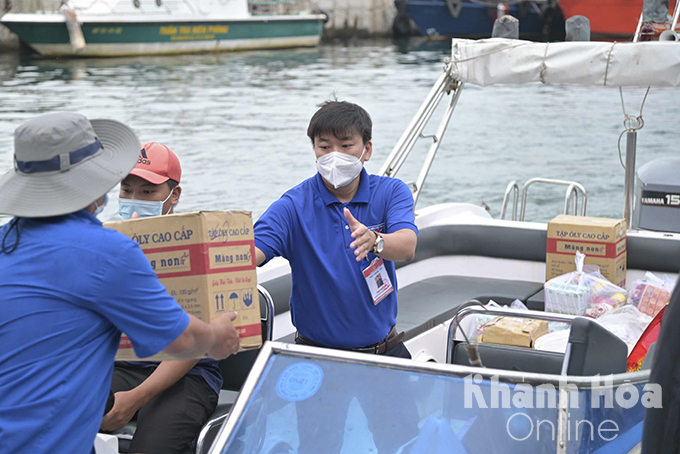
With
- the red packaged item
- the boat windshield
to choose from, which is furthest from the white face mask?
the red packaged item

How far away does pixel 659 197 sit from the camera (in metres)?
5.22

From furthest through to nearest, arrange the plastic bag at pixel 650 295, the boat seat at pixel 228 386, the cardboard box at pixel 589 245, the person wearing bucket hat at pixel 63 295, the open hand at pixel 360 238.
Result: the cardboard box at pixel 589 245 → the plastic bag at pixel 650 295 → the boat seat at pixel 228 386 → the open hand at pixel 360 238 → the person wearing bucket hat at pixel 63 295


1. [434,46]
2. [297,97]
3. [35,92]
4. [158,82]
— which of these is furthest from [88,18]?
A: [434,46]

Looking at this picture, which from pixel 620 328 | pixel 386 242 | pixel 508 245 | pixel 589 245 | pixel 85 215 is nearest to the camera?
pixel 85 215

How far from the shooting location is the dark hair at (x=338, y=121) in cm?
241

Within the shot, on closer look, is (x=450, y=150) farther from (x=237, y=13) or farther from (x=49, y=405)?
(x=49, y=405)

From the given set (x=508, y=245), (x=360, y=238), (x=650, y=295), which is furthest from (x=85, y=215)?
(x=508, y=245)

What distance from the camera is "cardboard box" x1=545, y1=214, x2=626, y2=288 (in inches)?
163

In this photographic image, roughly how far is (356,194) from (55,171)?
1.16 metres

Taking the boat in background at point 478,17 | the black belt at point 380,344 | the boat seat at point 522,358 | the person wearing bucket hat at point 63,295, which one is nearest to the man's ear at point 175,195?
the black belt at point 380,344

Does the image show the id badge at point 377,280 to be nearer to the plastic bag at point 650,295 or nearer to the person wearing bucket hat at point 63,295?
the person wearing bucket hat at point 63,295

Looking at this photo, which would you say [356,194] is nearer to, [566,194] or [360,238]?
[360,238]

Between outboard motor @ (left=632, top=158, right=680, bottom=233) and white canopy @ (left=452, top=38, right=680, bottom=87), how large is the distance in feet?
5.49

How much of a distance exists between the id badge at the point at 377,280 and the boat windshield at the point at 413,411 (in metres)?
0.51
